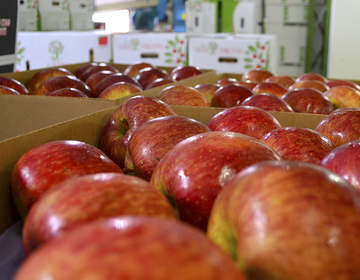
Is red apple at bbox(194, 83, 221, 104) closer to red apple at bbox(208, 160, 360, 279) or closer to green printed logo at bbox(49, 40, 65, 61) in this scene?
red apple at bbox(208, 160, 360, 279)

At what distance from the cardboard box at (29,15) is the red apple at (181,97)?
1.88 meters

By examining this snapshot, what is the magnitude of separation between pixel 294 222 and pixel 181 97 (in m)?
0.96

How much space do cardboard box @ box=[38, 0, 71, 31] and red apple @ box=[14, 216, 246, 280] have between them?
2.89 metres

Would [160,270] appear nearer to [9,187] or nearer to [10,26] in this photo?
[9,187]

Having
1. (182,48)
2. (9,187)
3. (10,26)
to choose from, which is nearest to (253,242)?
(9,187)

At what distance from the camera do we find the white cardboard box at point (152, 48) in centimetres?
272

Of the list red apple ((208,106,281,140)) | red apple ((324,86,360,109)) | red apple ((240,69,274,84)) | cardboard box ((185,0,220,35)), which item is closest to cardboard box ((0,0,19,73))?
red apple ((240,69,274,84))

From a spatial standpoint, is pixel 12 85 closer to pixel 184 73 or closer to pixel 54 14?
pixel 184 73

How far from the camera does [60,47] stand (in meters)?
2.69

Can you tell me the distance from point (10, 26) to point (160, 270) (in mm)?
1932

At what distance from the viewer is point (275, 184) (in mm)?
401

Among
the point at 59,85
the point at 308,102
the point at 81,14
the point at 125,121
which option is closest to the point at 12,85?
the point at 59,85

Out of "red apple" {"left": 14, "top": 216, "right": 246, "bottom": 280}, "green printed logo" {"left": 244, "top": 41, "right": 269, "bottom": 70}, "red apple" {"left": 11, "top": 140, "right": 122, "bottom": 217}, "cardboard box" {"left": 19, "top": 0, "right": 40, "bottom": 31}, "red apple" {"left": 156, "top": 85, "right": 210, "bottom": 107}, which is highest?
"cardboard box" {"left": 19, "top": 0, "right": 40, "bottom": 31}

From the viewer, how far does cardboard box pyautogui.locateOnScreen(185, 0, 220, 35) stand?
3.29 metres
